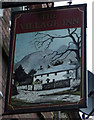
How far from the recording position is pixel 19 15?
18.6 feet

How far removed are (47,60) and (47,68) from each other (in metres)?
0.11

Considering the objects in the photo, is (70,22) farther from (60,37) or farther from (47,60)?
(47,60)

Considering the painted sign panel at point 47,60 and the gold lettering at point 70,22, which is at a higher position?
the gold lettering at point 70,22

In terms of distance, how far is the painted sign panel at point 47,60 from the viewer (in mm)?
4844

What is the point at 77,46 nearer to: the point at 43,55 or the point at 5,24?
the point at 43,55

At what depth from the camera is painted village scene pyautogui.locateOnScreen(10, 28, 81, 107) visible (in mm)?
4871

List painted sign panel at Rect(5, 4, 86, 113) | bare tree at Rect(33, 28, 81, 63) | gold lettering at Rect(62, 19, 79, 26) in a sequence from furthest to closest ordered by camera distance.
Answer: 1. gold lettering at Rect(62, 19, 79, 26)
2. bare tree at Rect(33, 28, 81, 63)
3. painted sign panel at Rect(5, 4, 86, 113)

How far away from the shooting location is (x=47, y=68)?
512 cm

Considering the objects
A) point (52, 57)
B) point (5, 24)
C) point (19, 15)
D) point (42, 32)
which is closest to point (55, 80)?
point (52, 57)

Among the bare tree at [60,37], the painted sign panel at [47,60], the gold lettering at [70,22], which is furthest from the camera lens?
the gold lettering at [70,22]

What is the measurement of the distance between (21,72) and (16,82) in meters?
0.14

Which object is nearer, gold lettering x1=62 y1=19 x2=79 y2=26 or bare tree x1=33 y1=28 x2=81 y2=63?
bare tree x1=33 y1=28 x2=81 y2=63

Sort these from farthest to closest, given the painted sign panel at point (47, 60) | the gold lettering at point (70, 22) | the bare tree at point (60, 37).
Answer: the gold lettering at point (70, 22) < the bare tree at point (60, 37) < the painted sign panel at point (47, 60)

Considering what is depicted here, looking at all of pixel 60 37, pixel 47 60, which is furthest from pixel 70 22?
pixel 47 60
